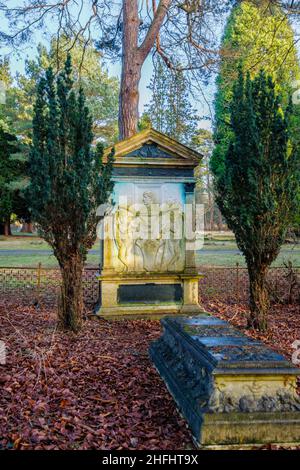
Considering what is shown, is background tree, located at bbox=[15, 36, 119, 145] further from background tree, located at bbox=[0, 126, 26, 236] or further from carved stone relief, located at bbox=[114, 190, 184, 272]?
carved stone relief, located at bbox=[114, 190, 184, 272]

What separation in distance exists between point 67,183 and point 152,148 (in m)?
2.22

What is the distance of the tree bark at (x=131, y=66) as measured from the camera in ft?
32.5

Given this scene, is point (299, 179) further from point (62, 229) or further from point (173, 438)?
point (173, 438)

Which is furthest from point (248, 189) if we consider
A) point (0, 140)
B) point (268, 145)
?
point (0, 140)

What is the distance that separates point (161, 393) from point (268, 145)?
164 inches

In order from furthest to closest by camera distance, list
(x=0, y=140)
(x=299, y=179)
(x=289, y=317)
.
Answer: (x=0, y=140)
(x=289, y=317)
(x=299, y=179)

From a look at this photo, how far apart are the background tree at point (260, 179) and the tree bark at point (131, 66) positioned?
3881mm

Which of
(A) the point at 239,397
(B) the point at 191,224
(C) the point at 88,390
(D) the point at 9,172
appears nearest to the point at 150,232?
(B) the point at 191,224

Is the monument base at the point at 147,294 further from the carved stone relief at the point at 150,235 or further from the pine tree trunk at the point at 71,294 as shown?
the pine tree trunk at the point at 71,294

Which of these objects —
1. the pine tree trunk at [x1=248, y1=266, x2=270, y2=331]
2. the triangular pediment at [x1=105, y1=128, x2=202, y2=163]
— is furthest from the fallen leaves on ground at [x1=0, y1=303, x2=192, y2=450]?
the triangular pediment at [x1=105, y1=128, x2=202, y2=163]

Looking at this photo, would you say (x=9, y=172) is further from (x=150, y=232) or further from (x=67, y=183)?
(x=67, y=183)

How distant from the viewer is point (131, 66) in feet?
33.1
